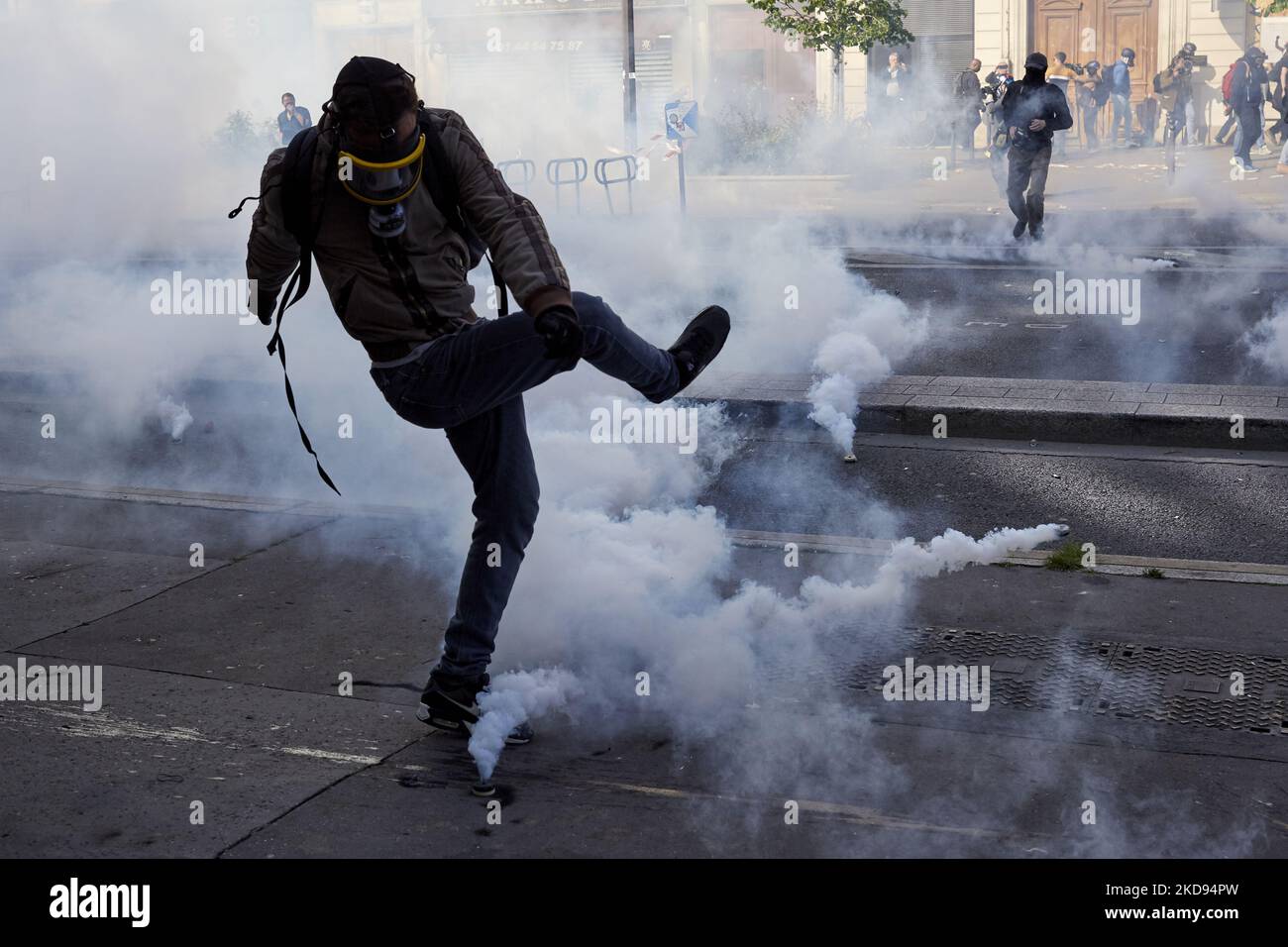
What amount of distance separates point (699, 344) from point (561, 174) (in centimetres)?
1587

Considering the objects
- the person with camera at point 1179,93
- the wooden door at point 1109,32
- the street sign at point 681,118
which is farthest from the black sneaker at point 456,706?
the wooden door at point 1109,32

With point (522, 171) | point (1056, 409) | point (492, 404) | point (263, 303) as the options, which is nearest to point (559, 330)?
point (492, 404)

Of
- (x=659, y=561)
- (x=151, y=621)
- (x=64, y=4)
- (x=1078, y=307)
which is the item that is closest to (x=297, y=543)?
(x=151, y=621)

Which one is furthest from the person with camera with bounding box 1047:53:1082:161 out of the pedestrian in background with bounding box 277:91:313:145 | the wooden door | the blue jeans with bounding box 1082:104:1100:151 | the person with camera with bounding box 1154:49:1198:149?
the pedestrian in background with bounding box 277:91:313:145

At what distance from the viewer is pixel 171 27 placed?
15.3 m

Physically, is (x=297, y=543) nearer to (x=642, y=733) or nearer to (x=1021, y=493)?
(x=642, y=733)

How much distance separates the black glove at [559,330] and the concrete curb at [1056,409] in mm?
4090

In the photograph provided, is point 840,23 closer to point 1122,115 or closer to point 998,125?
point 1122,115

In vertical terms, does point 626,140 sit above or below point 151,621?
above

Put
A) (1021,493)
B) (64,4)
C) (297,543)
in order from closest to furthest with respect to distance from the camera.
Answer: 1. (297,543)
2. (1021,493)
3. (64,4)

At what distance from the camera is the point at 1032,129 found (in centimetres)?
1305

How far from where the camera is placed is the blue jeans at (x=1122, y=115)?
2475cm
